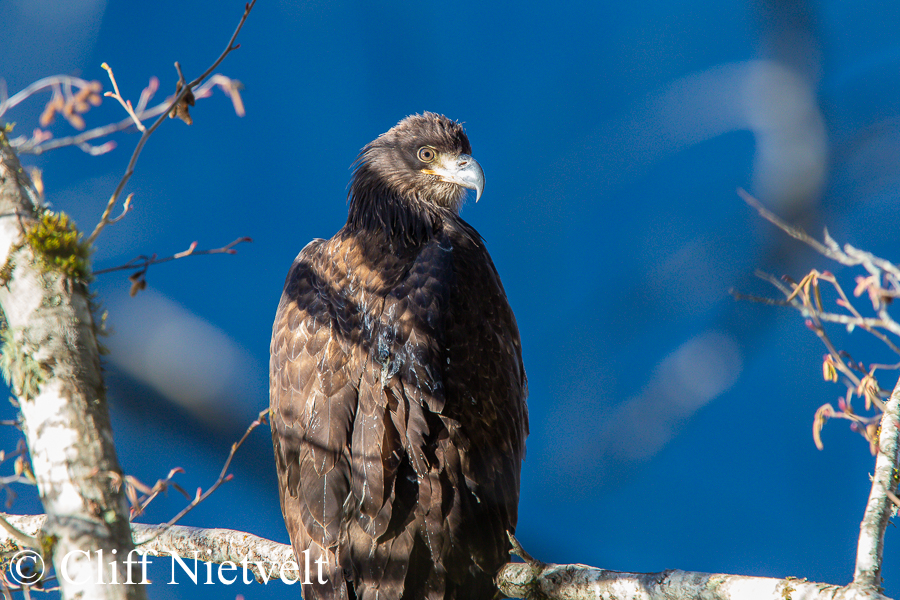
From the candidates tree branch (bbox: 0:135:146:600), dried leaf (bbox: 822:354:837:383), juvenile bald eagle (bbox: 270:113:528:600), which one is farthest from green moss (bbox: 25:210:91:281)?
dried leaf (bbox: 822:354:837:383)

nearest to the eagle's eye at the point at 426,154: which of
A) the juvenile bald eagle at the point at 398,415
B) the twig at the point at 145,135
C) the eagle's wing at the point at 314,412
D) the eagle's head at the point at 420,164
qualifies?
the eagle's head at the point at 420,164

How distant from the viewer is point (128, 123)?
4.95ft

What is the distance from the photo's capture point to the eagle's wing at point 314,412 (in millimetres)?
2301

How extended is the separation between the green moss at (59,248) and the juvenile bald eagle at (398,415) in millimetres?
923

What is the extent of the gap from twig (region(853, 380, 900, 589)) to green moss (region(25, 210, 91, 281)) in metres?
1.82

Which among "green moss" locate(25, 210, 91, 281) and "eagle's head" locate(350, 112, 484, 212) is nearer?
"green moss" locate(25, 210, 91, 281)

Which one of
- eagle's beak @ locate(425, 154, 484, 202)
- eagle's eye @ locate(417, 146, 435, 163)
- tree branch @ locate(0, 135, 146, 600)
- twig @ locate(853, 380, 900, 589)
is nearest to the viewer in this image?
tree branch @ locate(0, 135, 146, 600)

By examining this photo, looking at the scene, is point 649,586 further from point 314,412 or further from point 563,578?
point 314,412

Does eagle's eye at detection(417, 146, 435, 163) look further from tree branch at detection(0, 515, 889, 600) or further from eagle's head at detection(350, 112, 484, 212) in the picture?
tree branch at detection(0, 515, 889, 600)

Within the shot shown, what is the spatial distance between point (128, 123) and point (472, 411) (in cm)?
150

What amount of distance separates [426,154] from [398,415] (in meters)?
1.38

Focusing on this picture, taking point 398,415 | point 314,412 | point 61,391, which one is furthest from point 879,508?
point 61,391

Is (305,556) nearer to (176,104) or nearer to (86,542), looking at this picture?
(86,542)

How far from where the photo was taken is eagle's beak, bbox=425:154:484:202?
9.97 feet
